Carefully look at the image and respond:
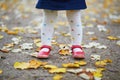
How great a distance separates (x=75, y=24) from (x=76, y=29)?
0.06 m

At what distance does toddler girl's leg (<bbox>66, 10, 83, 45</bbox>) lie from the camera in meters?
3.04

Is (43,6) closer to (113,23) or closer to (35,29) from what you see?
(35,29)

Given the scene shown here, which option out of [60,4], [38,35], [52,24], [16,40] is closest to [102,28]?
[38,35]

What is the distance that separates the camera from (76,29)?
3092mm

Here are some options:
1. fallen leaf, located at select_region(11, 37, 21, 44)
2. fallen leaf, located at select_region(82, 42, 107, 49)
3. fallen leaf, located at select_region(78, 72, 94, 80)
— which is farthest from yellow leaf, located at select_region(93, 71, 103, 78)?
fallen leaf, located at select_region(11, 37, 21, 44)

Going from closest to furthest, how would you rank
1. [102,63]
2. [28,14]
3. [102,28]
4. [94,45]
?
[102,63], [94,45], [102,28], [28,14]

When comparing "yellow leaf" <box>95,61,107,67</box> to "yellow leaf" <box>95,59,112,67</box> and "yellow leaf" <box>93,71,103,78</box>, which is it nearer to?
"yellow leaf" <box>95,59,112,67</box>

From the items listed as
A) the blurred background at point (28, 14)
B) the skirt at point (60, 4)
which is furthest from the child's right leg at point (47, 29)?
the blurred background at point (28, 14)

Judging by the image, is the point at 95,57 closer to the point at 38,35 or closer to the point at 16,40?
the point at 16,40

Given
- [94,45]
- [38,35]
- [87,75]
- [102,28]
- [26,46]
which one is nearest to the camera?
[87,75]

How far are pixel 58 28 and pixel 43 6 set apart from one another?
2108 millimetres

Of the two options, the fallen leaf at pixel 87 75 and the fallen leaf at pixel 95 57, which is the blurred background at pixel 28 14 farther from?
the fallen leaf at pixel 87 75

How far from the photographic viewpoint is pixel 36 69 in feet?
8.95

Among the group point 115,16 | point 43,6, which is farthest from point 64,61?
point 115,16
